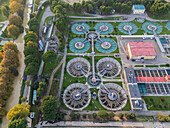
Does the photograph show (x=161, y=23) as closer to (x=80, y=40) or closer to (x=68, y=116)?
(x=80, y=40)

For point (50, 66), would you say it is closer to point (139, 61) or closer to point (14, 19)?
point (14, 19)

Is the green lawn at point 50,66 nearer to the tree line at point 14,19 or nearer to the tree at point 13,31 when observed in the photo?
the tree at point 13,31

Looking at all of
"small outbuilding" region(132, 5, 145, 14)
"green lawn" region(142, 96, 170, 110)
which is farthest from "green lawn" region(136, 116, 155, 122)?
"small outbuilding" region(132, 5, 145, 14)

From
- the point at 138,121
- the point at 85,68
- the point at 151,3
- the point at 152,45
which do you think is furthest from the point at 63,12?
the point at 138,121

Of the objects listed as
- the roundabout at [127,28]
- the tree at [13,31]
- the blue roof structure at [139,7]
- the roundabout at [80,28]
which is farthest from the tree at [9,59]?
the blue roof structure at [139,7]

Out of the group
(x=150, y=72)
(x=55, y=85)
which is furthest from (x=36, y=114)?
(x=150, y=72)
